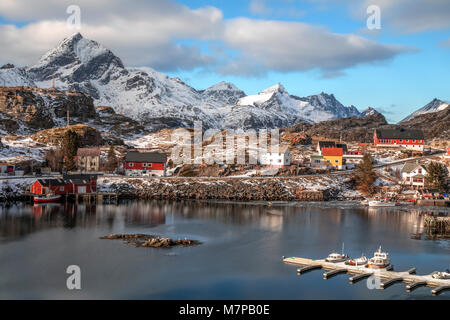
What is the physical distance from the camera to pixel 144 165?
11656 cm

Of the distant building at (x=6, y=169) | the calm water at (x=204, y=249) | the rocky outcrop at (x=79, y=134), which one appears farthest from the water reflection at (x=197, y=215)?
the rocky outcrop at (x=79, y=134)

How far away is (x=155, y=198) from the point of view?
97.7m

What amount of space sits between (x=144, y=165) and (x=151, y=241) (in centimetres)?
6321

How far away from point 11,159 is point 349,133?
388ft

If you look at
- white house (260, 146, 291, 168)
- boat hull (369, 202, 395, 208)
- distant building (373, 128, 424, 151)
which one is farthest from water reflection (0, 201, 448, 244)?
distant building (373, 128, 424, 151)

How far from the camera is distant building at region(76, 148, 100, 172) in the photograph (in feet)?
388

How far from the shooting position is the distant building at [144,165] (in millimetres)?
116062

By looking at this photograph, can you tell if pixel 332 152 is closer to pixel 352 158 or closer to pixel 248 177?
pixel 352 158

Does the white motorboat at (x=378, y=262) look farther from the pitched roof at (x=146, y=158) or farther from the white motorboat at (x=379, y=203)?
the pitched roof at (x=146, y=158)

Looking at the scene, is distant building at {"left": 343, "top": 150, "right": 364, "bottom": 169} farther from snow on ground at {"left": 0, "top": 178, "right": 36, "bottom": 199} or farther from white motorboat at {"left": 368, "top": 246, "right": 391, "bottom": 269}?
snow on ground at {"left": 0, "top": 178, "right": 36, "bottom": 199}

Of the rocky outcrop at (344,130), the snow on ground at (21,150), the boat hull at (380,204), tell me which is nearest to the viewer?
the boat hull at (380,204)

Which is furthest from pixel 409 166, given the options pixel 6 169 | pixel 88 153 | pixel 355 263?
pixel 6 169
